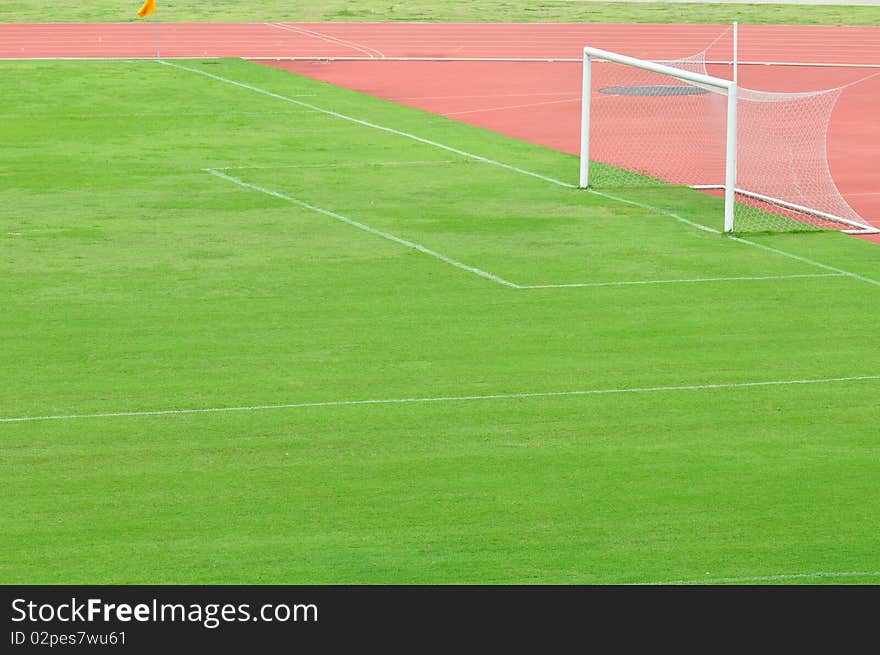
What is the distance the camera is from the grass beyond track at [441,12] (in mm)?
44250

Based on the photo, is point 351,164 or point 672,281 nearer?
point 672,281

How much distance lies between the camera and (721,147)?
2416 centimetres

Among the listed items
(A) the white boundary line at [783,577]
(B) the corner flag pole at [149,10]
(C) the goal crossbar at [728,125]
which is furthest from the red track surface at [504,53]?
(A) the white boundary line at [783,577]

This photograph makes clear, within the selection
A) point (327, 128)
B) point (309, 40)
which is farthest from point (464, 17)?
point (327, 128)

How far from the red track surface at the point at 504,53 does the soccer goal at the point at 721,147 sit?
0.53 meters

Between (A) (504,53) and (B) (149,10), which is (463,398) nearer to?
(B) (149,10)

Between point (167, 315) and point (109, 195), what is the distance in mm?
5879

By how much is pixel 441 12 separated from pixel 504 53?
9.89m

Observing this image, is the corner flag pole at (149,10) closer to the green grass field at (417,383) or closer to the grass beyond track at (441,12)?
the grass beyond track at (441,12)

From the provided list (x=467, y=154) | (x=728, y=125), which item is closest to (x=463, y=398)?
(x=728, y=125)

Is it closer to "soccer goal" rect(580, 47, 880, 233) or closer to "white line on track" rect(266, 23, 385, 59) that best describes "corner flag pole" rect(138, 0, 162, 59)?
"white line on track" rect(266, 23, 385, 59)

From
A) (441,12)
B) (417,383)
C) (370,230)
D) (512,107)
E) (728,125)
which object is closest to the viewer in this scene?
(417,383)

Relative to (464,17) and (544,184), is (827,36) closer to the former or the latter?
(464,17)

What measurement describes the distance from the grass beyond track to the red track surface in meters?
1.74
